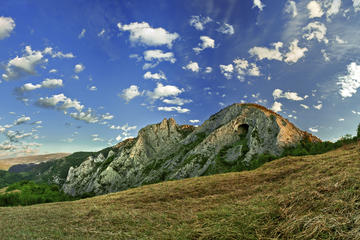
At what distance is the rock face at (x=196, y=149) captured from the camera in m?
77.8

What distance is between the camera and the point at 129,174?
401 feet

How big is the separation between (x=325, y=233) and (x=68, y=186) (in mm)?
172196

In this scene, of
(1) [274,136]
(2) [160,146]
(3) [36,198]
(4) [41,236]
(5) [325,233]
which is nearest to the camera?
(5) [325,233]

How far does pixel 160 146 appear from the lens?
139750 millimetres

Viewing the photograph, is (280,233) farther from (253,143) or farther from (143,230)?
(253,143)

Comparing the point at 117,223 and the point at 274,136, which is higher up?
the point at 274,136

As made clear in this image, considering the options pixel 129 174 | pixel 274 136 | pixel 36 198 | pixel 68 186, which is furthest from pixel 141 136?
pixel 274 136

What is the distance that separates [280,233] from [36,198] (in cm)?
7598

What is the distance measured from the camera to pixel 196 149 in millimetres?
95250

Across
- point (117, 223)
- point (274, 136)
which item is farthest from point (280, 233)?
point (274, 136)

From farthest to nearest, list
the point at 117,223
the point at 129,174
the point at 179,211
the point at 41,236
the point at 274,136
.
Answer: the point at 129,174, the point at 274,136, the point at 179,211, the point at 117,223, the point at 41,236

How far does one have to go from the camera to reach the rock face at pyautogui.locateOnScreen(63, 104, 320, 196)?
77.8 metres

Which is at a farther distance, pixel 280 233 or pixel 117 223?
pixel 117 223

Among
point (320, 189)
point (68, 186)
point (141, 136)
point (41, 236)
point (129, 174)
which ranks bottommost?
point (68, 186)
